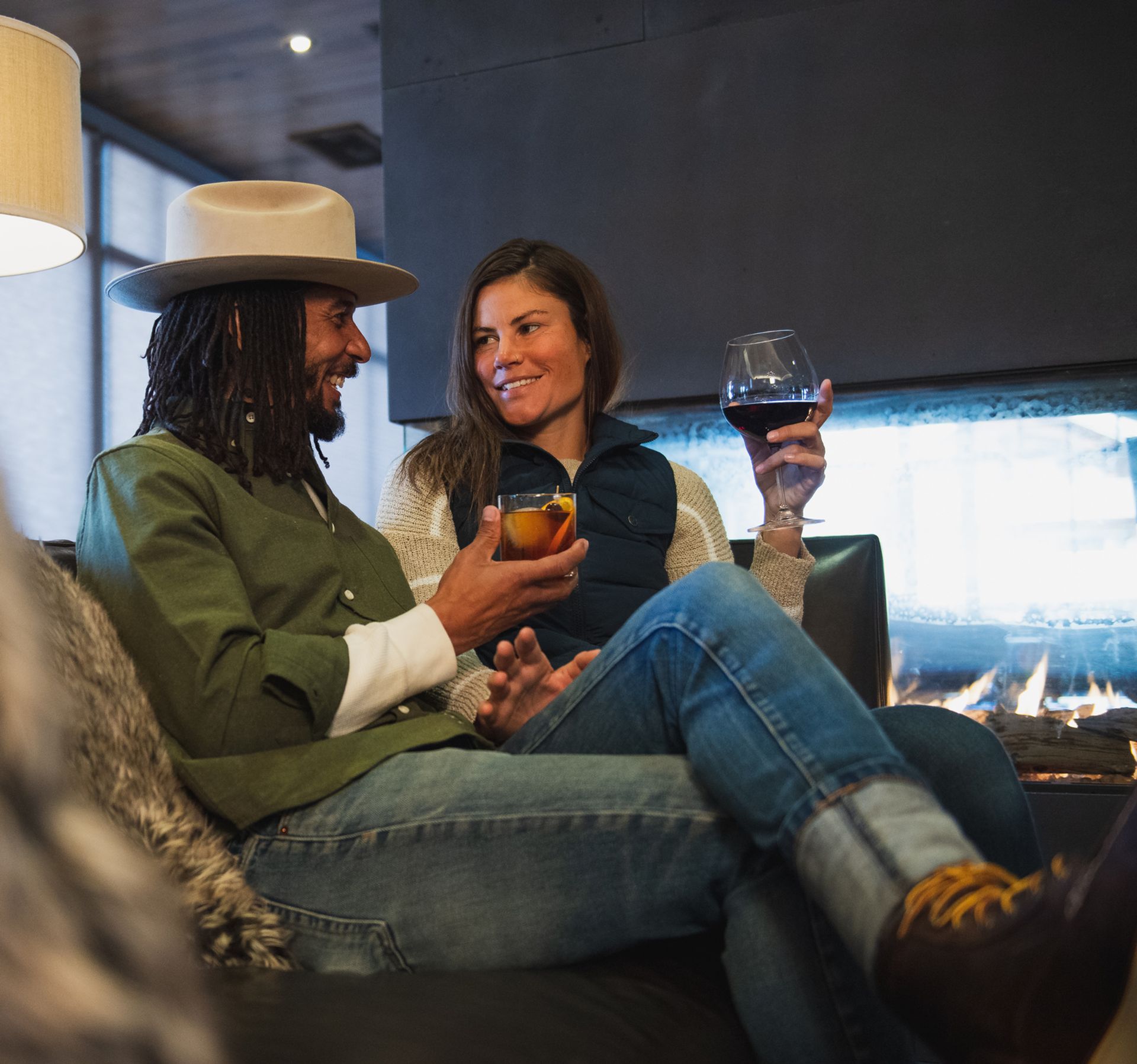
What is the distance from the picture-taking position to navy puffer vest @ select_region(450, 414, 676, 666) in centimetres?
186

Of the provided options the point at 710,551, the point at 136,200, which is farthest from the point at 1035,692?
the point at 136,200

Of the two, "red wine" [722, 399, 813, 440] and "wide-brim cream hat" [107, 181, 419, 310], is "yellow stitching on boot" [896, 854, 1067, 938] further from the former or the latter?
"wide-brim cream hat" [107, 181, 419, 310]

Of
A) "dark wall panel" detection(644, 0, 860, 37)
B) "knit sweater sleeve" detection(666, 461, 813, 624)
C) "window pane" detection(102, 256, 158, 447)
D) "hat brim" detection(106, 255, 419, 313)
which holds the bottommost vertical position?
"knit sweater sleeve" detection(666, 461, 813, 624)

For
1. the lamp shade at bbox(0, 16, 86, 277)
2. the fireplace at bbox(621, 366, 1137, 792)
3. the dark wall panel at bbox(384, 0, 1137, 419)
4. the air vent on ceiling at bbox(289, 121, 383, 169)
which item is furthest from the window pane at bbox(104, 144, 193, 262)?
the fireplace at bbox(621, 366, 1137, 792)

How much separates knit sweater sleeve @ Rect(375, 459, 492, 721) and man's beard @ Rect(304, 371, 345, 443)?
25 cm

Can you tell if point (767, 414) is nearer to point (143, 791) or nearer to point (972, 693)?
point (143, 791)

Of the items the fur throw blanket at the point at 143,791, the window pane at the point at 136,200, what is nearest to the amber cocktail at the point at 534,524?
the fur throw blanket at the point at 143,791

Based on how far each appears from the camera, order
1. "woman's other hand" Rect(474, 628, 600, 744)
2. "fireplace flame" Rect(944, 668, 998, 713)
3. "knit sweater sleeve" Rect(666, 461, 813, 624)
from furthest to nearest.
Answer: "fireplace flame" Rect(944, 668, 998, 713)
"knit sweater sleeve" Rect(666, 461, 813, 624)
"woman's other hand" Rect(474, 628, 600, 744)

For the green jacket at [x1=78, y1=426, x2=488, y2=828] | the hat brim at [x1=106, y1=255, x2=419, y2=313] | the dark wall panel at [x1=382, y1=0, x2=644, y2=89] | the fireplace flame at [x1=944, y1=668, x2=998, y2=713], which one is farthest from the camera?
the dark wall panel at [x1=382, y1=0, x2=644, y2=89]

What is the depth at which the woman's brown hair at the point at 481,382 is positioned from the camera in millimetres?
1915

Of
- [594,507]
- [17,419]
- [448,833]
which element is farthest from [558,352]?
[17,419]

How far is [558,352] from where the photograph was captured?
2098 millimetres

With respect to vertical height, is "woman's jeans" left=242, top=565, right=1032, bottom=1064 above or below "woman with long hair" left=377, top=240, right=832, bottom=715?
below

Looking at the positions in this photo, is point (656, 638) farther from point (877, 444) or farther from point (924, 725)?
point (877, 444)
